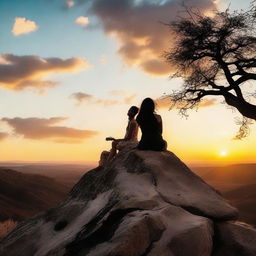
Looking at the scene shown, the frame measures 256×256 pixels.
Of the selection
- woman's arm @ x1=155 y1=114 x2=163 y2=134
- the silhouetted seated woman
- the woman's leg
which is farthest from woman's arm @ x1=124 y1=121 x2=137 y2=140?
woman's arm @ x1=155 y1=114 x2=163 y2=134

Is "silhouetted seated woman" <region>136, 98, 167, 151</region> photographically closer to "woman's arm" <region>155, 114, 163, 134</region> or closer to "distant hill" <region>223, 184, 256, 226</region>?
"woman's arm" <region>155, 114, 163, 134</region>

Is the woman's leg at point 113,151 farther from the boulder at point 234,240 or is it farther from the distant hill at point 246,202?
the distant hill at point 246,202

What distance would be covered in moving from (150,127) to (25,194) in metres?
38.6

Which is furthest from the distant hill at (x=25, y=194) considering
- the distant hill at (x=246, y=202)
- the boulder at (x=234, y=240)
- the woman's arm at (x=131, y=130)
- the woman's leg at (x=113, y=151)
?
the boulder at (x=234, y=240)

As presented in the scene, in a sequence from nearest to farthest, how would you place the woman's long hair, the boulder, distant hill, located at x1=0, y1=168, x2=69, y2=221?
the boulder → the woman's long hair → distant hill, located at x1=0, y1=168, x2=69, y2=221

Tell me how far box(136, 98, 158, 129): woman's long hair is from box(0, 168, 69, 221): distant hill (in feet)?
84.9

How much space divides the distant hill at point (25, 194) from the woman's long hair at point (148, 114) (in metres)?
25.9

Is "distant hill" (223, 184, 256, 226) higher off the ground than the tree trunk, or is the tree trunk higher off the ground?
the tree trunk

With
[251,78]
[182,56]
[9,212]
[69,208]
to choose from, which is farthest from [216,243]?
[9,212]

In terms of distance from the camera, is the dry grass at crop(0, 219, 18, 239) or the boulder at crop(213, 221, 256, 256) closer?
the boulder at crop(213, 221, 256, 256)

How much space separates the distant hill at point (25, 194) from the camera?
118ft

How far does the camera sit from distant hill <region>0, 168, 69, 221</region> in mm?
36119

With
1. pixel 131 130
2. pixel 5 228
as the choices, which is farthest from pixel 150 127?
pixel 5 228

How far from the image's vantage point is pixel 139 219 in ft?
18.5
